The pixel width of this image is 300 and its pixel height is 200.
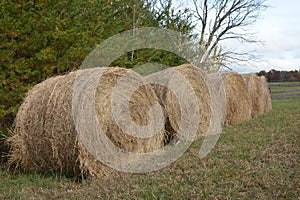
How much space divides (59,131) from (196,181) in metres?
1.59

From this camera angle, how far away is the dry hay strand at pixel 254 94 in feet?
34.6

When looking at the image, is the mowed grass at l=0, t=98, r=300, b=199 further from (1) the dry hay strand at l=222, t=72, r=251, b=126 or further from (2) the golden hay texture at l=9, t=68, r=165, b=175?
(1) the dry hay strand at l=222, t=72, r=251, b=126

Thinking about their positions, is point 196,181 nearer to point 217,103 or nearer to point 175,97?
point 175,97

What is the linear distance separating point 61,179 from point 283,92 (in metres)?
19.6

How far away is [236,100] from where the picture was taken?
8.69 meters

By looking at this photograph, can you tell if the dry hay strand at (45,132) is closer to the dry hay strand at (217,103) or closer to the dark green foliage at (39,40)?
the dark green foliage at (39,40)

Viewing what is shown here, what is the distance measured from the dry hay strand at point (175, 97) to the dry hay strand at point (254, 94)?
3.89 metres

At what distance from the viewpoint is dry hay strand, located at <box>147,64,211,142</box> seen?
5883 mm

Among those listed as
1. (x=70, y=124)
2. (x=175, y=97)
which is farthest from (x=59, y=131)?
(x=175, y=97)

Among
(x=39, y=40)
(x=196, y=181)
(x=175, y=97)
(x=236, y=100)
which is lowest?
(x=196, y=181)

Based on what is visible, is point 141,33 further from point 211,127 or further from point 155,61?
point 211,127

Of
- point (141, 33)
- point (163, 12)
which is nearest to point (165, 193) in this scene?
point (141, 33)

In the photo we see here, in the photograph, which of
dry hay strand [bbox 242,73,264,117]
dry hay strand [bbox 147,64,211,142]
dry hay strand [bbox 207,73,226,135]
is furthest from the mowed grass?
dry hay strand [bbox 242,73,264,117]

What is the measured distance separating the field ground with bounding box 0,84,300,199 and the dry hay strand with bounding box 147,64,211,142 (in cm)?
114
